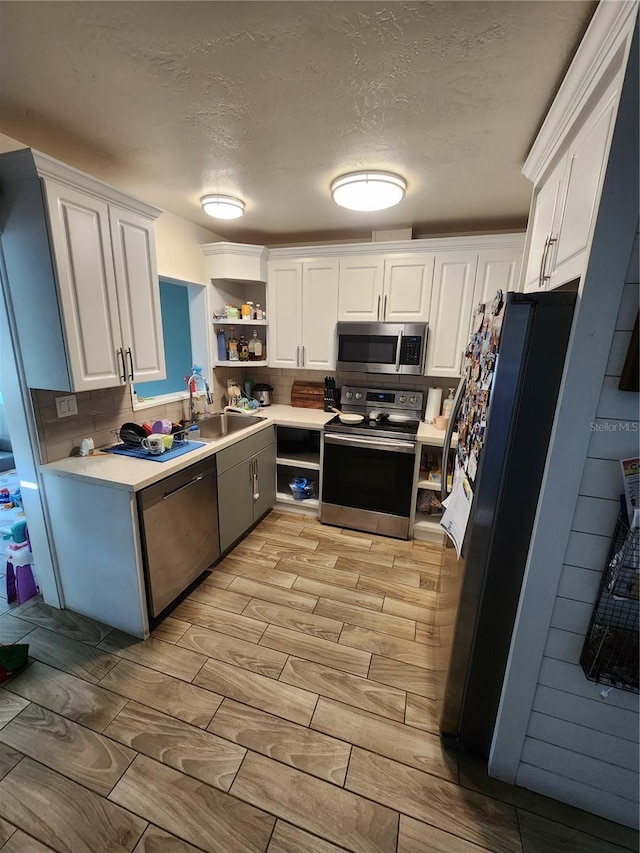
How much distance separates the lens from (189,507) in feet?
6.70

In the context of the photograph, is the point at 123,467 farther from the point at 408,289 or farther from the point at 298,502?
the point at 408,289

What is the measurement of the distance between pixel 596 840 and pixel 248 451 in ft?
7.91

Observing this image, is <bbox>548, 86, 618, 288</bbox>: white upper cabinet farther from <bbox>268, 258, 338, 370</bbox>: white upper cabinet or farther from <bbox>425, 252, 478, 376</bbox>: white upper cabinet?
<bbox>268, 258, 338, 370</bbox>: white upper cabinet

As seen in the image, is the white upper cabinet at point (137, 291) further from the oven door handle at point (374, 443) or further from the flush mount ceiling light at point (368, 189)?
the oven door handle at point (374, 443)

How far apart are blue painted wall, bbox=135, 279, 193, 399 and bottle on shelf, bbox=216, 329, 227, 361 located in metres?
0.27

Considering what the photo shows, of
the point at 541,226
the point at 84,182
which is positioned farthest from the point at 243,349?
the point at 541,226

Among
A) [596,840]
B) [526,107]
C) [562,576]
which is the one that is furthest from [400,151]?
[596,840]

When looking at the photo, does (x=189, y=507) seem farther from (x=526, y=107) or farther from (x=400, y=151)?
(x=526, y=107)

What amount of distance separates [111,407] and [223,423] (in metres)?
1.01

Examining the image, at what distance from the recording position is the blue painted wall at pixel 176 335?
2.99 m

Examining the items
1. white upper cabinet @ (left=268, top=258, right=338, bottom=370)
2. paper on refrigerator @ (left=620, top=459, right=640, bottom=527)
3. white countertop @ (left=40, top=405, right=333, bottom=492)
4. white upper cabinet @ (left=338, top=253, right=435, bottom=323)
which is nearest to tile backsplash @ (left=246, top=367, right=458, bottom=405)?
white upper cabinet @ (left=268, top=258, right=338, bottom=370)

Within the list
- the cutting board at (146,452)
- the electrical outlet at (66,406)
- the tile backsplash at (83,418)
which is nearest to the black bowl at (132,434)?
the cutting board at (146,452)

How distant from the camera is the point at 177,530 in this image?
→ 1971 millimetres

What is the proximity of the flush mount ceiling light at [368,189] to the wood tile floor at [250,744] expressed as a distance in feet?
8.08
